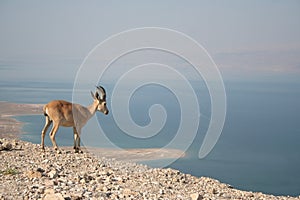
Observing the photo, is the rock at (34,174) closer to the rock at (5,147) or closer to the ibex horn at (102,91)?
the rock at (5,147)

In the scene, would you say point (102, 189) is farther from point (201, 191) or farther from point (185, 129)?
point (185, 129)

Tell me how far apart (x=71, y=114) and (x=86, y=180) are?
17.6 feet

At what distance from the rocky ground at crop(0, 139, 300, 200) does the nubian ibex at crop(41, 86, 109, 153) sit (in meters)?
0.93

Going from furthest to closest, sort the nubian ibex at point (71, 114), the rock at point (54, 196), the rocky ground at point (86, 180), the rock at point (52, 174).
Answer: the nubian ibex at point (71, 114) → the rock at point (52, 174) → the rocky ground at point (86, 180) → the rock at point (54, 196)

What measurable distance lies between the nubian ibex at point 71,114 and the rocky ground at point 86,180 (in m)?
0.93

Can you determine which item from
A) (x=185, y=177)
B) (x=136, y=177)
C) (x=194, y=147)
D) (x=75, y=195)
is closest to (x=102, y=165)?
Result: (x=136, y=177)

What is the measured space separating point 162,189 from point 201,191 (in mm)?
1278

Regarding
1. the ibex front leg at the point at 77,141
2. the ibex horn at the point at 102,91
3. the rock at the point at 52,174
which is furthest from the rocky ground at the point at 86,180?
the ibex horn at the point at 102,91

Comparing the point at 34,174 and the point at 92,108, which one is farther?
the point at 92,108

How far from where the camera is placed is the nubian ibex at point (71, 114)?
13675 mm

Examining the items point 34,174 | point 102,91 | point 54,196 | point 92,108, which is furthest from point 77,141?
point 54,196

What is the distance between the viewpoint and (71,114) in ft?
46.2

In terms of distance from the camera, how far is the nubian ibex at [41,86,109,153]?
13.7 meters

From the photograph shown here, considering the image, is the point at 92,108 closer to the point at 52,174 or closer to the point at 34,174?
the point at 52,174
